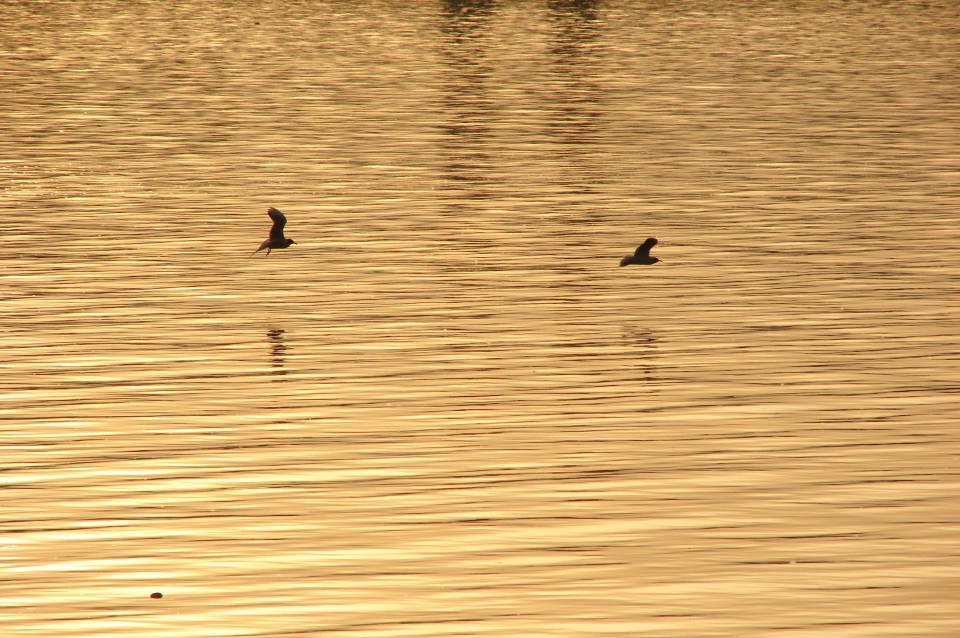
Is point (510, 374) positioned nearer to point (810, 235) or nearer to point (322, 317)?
point (322, 317)

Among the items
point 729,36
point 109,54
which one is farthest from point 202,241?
point 729,36

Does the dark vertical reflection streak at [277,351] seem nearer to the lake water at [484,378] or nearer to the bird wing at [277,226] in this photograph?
the lake water at [484,378]

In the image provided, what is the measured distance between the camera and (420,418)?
993 inches

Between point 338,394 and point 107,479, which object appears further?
point 338,394

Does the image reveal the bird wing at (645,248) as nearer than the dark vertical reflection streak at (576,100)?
Yes

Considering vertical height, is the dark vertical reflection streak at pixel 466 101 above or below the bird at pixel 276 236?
below

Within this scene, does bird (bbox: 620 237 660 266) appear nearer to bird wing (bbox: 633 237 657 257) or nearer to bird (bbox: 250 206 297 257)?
bird wing (bbox: 633 237 657 257)

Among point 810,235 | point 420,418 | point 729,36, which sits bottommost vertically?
point 729,36

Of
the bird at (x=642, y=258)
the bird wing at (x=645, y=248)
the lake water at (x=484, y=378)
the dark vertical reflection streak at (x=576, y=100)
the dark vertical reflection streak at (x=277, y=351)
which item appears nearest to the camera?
the lake water at (x=484, y=378)

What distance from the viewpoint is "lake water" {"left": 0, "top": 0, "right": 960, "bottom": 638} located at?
18.3 metres

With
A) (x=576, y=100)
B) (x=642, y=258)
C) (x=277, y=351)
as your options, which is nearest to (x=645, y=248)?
(x=642, y=258)

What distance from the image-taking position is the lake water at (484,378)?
18328 millimetres

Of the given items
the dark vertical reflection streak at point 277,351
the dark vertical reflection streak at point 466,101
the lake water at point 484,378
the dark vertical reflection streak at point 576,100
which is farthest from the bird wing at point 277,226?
the dark vertical reflection streak at point 576,100

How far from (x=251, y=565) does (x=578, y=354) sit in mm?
11245
